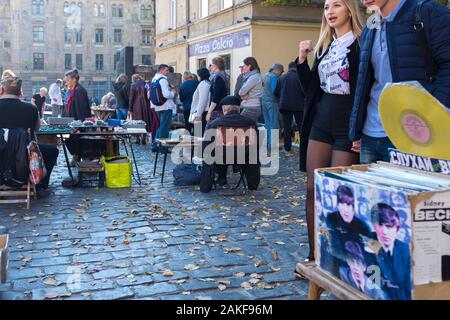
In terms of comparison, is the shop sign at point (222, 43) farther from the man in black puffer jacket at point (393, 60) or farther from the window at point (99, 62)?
the window at point (99, 62)

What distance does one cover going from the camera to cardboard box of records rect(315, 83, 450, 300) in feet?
7.03

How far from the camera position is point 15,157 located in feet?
22.9

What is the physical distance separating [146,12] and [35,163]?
70.6 meters

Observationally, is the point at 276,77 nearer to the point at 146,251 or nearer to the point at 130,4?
the point at 146,251

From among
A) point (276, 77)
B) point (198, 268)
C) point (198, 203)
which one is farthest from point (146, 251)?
point (276, 77)

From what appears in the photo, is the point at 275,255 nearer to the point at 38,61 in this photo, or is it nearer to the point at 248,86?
the point at 248,86

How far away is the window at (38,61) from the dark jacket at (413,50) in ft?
236

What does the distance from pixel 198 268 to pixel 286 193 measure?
3707mm

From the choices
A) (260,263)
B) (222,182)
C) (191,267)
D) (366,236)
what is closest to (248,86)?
(222,182)

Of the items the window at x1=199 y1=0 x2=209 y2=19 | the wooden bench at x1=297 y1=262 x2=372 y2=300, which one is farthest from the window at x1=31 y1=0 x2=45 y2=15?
the wooden bench at x1=297 y1=262 x2=372 y2=300

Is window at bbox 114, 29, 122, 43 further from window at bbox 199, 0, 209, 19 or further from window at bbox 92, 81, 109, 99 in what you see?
window at bbox 199, 0, 209, 19

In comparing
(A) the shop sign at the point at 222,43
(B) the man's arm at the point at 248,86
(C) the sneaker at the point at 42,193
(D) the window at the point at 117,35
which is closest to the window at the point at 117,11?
(D) the window at the point at 117,35

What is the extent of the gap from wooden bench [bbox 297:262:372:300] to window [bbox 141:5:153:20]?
245 ft

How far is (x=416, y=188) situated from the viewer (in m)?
2.31
